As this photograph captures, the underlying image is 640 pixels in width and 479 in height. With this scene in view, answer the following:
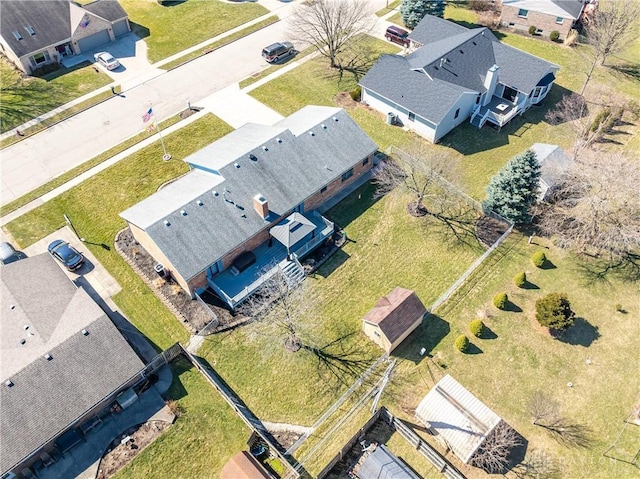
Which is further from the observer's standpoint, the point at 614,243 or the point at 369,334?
the point at 614,243

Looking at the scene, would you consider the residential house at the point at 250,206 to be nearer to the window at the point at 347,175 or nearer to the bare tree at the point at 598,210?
the window at the point at 347,175

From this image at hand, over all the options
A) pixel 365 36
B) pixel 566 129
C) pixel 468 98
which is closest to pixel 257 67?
pixel 365 36

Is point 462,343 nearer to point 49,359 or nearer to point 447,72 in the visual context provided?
point 49,359

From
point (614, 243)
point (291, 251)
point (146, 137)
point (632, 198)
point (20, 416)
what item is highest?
point (146, 137)

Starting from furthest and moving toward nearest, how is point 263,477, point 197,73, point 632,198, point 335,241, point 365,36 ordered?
point 365,36, point 197,73, point 335,241, point 632,198, point 263,477

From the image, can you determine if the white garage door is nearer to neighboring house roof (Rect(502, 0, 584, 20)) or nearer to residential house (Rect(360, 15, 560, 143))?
residential house (Rect(360, 15, 560, 143))

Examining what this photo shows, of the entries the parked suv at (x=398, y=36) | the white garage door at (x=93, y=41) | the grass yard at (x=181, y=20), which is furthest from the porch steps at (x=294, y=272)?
the white garage door at (x=93, y=41)

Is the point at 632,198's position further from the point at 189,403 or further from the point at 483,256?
the point at 189,403

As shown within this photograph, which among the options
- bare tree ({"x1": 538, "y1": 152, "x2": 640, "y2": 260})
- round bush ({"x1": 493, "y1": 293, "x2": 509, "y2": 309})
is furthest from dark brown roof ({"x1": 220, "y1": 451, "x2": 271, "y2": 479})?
bare tree ({"x1": 538, "y1": 152, "x2": 640, "y2": 260})
